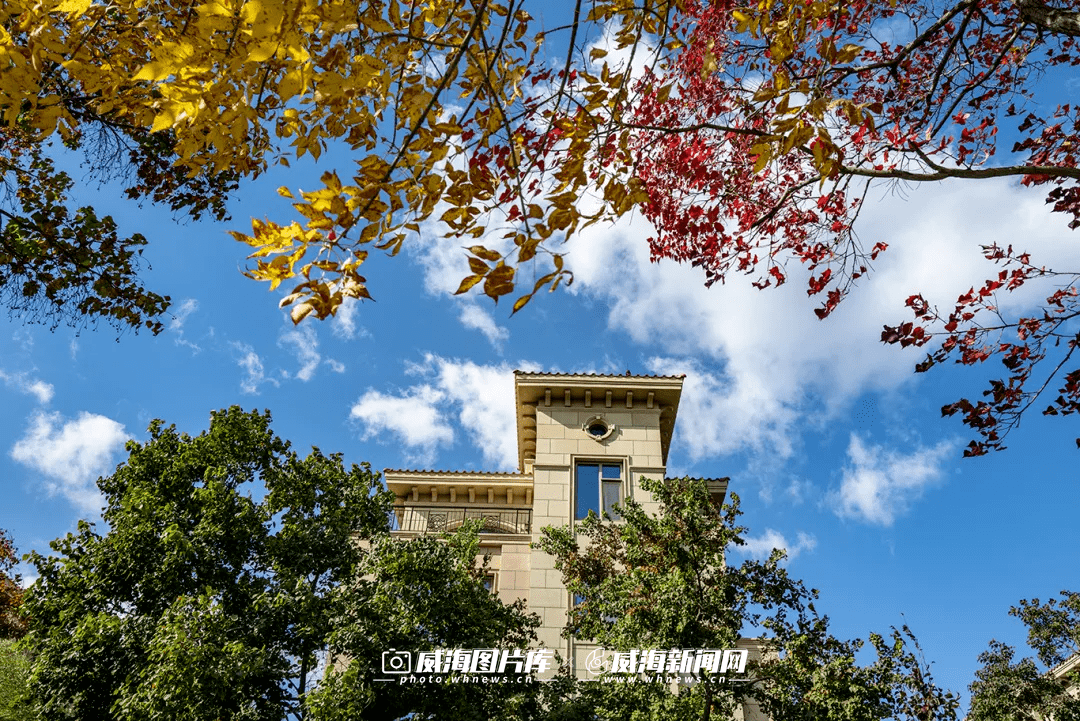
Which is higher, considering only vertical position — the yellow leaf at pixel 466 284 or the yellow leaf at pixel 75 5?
the yellow leaf at pixel 75 5

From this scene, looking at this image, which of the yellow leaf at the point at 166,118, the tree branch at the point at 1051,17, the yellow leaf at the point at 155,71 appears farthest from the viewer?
the tree branch at the point at 1051,17

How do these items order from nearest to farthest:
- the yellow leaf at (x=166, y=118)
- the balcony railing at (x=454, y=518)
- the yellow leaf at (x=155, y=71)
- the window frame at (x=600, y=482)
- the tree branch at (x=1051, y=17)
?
1. the yellow leaf at (x=155, y=71)
2. the yellow leaf at (x=166, y=118)
3. the tree branch at (x=1051, y=17)
4. the window frame at (x=600, y=482)
5. the balcony railing at (x=454, y=518)

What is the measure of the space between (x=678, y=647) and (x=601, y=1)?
33.7 feet

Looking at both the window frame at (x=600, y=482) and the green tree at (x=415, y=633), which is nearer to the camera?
the green tree at (x=415, y=633)

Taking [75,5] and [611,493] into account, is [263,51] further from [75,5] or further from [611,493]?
[611,493]

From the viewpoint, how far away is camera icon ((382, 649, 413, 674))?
1088 cm

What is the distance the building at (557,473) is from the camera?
1809 cm

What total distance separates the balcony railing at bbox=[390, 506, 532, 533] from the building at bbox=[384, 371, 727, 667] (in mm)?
28

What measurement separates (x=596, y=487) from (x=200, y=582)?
9.91 m

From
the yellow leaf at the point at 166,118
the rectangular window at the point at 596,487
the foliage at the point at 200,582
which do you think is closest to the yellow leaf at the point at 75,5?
the yellow leaf at the point at 166,118

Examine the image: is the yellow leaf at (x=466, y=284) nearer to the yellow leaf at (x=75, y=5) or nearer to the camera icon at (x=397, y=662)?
the yellow leaf at (x=75, y=5)

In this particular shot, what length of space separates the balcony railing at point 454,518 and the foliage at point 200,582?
5290mm

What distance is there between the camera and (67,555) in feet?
39.4

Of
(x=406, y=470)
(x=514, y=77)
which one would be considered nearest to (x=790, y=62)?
(x=514, y=77)
